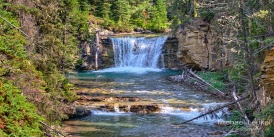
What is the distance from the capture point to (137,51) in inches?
1261

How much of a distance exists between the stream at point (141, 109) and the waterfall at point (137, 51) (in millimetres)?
5587

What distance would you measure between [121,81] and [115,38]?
10205 millimetres

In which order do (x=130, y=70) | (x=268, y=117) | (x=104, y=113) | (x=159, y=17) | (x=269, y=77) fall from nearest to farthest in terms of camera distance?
(x=268, y=117) → (x=269, y=77) → (x=104, y=113) → (x=130, y=70) → (x=159, y=17)

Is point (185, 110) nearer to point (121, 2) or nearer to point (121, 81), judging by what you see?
point (121, 81)

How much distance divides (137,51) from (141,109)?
17.7 meters

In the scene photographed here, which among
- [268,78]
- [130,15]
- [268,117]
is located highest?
[130,15]

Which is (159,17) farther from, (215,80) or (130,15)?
(215,80)

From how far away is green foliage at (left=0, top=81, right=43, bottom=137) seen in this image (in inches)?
254

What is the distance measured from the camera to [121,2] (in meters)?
44.7

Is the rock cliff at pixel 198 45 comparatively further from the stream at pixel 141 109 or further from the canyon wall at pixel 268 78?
the canyon wall at pixel 268 78

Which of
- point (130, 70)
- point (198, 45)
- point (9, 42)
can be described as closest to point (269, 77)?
point (9, 42)

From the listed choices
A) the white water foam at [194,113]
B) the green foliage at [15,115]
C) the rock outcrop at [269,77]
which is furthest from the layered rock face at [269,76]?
the green foliage at [15,115]

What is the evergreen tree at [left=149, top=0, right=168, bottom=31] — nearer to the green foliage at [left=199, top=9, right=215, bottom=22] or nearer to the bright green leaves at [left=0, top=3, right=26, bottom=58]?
the green foliage at [left=199, top=9, right=215, bottom=22]

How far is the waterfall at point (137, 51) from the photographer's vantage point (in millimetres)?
31188
